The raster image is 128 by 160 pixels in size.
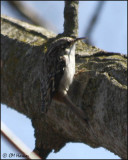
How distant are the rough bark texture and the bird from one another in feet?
0.16

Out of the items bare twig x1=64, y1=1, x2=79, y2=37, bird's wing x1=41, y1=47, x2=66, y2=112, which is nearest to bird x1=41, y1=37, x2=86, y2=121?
bird's wing x1=41, y1=47, x2=66, y2=112

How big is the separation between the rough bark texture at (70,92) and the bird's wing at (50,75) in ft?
0.19

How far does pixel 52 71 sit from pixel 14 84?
356 millimetres

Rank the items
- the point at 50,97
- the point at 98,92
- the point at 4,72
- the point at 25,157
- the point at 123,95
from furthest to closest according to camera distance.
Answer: the point at 4,72, the point at 50,97, the point at 98,92, the point at 123,95, the point at 25,157

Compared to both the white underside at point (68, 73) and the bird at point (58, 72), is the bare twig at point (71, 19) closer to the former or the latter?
the bird at point (58, 72)

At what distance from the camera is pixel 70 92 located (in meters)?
2.14

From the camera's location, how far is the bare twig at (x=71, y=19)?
266 cm

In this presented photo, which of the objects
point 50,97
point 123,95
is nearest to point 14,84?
point 50,97

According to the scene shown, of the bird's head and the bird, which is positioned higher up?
the bird's head

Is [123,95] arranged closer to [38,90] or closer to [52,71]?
[38,90]

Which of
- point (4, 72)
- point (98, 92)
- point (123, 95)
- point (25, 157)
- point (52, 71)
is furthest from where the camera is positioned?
point (4, 72)

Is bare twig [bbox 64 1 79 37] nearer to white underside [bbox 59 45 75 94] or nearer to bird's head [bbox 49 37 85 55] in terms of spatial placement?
bird's head [bbox 49 37 85 55]

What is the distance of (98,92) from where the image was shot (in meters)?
1.72

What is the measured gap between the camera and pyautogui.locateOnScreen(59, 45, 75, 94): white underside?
222 centimetres
